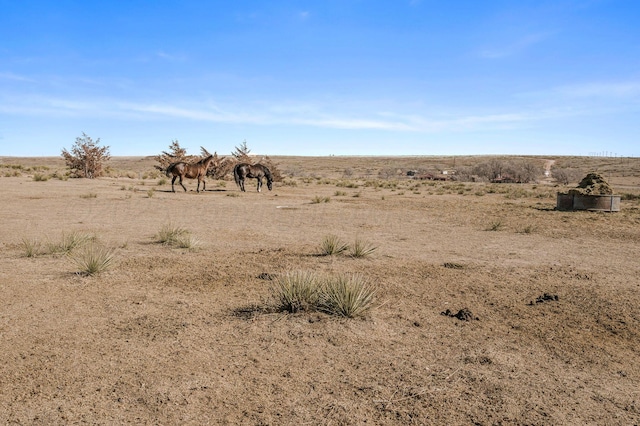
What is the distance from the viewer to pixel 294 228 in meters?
14.1

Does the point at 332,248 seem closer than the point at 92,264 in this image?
No

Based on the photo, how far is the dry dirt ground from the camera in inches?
152

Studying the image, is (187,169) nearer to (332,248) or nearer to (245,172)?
(245,172)

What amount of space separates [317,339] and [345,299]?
811mm

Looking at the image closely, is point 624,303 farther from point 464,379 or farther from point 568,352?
point 464,379

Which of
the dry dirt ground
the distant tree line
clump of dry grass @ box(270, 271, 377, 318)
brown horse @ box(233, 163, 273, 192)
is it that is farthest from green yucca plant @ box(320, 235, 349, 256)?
the distant tree line

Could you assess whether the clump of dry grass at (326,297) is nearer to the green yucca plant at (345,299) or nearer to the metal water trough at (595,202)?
A: the green yucca plant at (345,299)

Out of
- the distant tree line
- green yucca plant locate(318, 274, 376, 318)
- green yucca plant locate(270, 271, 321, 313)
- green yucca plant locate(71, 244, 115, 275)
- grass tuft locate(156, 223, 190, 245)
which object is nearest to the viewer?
green yucca plant locate(318, 274, 376, 318)

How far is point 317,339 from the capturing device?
5.32 metres

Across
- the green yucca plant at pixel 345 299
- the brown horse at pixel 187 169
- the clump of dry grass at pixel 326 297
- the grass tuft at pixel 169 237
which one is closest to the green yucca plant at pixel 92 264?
the grass tuft at pixel 169 237

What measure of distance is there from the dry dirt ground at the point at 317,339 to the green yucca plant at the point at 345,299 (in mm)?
140

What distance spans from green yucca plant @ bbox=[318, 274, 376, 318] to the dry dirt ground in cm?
14

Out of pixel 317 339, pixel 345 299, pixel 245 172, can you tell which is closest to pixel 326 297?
pixel 345 299

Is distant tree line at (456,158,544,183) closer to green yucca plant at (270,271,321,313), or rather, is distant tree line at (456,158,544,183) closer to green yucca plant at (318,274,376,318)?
green yucca plant at (318,274,376,318)
